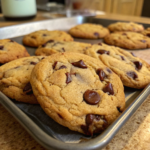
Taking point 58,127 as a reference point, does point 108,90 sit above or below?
above

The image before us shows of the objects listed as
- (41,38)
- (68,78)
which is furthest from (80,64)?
(41,38)

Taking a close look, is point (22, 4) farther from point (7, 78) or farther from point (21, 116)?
point (21, 116)

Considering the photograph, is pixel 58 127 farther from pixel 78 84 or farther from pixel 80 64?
pixel 80 64

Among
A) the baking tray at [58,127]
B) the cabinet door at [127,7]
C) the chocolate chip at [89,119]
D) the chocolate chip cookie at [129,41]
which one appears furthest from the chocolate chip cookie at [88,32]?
the cabinet door at [127,7]

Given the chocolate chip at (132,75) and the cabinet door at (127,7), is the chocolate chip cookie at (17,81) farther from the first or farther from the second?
the cabinet door at (127,7)

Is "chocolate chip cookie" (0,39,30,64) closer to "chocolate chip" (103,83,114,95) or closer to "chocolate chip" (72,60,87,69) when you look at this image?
"chocolate chip" (72,60,87,69)

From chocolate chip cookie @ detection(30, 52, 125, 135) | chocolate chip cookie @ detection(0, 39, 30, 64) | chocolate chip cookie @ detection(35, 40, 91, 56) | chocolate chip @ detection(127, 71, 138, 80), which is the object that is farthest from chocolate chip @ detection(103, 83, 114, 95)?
chocolate chip cookie @ detection(0, 39, 30, 64)

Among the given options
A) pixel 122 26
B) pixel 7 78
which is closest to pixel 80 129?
pixel 7 78
